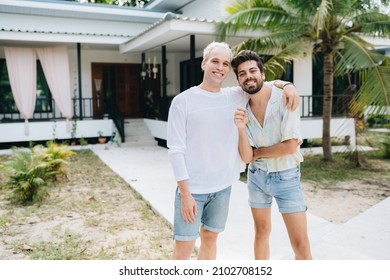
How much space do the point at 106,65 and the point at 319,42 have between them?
359 inches

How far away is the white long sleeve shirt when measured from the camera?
2.38m

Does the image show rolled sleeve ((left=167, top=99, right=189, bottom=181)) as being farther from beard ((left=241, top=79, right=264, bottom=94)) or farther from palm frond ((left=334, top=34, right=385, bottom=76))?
palm frond ((left=334, top=34, right=385, bottom=76))

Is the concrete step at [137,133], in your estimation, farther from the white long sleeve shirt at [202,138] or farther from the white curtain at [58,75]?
the white long sleeve shirt at [202,138]

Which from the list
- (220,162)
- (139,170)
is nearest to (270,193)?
(220,162)

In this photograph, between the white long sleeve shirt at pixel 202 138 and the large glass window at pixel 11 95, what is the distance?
11.8m

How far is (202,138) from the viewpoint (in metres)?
2.42

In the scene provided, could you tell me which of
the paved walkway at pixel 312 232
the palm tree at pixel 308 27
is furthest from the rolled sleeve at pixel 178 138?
the palm tree at pixel 308 27

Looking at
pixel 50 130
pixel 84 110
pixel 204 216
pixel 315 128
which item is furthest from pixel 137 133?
pixel 204 216

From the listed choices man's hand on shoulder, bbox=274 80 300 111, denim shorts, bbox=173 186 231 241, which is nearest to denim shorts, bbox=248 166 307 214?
denim shorts, bbox=173 186 231 241

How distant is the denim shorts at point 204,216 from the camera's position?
2.49 metres

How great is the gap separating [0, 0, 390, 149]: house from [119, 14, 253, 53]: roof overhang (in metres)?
0.02

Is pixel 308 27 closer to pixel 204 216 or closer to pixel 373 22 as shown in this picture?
pixel 373 22

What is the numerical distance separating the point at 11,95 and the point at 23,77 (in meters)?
1.87

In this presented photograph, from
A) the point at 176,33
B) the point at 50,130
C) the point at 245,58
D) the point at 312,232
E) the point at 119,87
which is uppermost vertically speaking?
the point at 176,33
